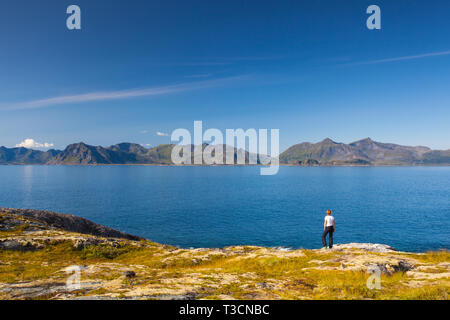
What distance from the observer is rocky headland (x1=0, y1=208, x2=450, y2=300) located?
11633mm

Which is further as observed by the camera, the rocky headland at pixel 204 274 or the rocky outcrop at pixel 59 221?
the rocky outcrop at pixel 59 221

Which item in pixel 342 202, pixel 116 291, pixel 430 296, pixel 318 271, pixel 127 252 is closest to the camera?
pixel 430 296

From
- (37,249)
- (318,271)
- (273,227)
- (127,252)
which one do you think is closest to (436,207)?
(273,227)

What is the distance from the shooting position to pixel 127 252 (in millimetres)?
28188

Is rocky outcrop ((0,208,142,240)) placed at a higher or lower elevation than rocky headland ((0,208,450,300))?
lower

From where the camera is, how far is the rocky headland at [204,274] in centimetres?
1163

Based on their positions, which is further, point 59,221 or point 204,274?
point 59,221

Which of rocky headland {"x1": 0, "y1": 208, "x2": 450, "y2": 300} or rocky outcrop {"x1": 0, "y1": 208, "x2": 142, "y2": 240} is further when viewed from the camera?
rocky outcrop {"x1": 0, "y1": 208, "x2": 142, "y2": 240}

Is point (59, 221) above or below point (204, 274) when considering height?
below

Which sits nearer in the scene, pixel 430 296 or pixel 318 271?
pixel 430 296

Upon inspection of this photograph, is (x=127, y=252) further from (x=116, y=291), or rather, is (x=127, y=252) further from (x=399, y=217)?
(x=399, y=217)

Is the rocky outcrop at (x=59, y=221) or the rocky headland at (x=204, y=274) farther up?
the rocky headland at (x=204, y=274)

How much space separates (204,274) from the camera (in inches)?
655

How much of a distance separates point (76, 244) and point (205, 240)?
149ft
